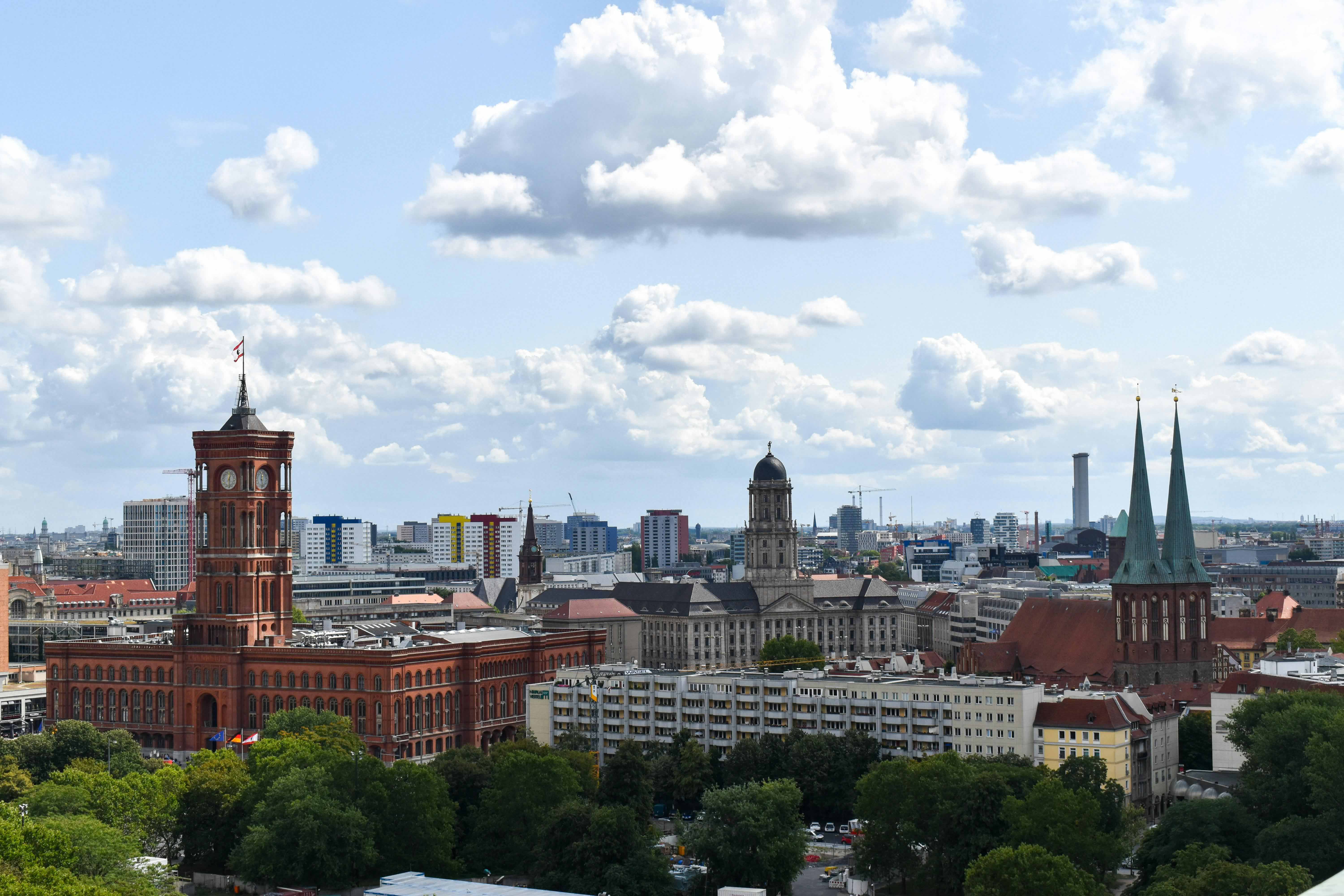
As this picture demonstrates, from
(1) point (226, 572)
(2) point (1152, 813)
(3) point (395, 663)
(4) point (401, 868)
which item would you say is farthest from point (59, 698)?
(2) point (1152, 813)

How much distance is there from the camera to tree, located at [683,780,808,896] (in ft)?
402

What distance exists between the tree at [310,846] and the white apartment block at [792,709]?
120 feet

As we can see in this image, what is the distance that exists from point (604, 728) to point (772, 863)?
1831 inches

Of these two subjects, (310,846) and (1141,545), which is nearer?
(310,846)

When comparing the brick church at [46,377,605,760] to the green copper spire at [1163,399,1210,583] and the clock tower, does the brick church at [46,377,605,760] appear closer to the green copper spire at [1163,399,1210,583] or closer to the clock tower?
the clock tower

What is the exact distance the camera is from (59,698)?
193375 millimetres

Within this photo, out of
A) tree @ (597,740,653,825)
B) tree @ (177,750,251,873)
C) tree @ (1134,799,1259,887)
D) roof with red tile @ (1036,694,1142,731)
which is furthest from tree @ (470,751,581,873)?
tree @ (1134,799,1259,887)

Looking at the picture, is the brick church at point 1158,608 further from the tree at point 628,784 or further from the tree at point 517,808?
the tree at point 517,808

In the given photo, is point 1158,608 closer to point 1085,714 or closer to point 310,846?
point 1085,714

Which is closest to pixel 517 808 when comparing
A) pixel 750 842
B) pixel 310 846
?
pixel 310 846

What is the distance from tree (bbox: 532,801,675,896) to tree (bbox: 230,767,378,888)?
1251 cm

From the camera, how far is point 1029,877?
4156 inches

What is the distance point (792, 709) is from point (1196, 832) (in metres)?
47.6

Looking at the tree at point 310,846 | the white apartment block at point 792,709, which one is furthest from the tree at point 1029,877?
the tree at point 310,846
